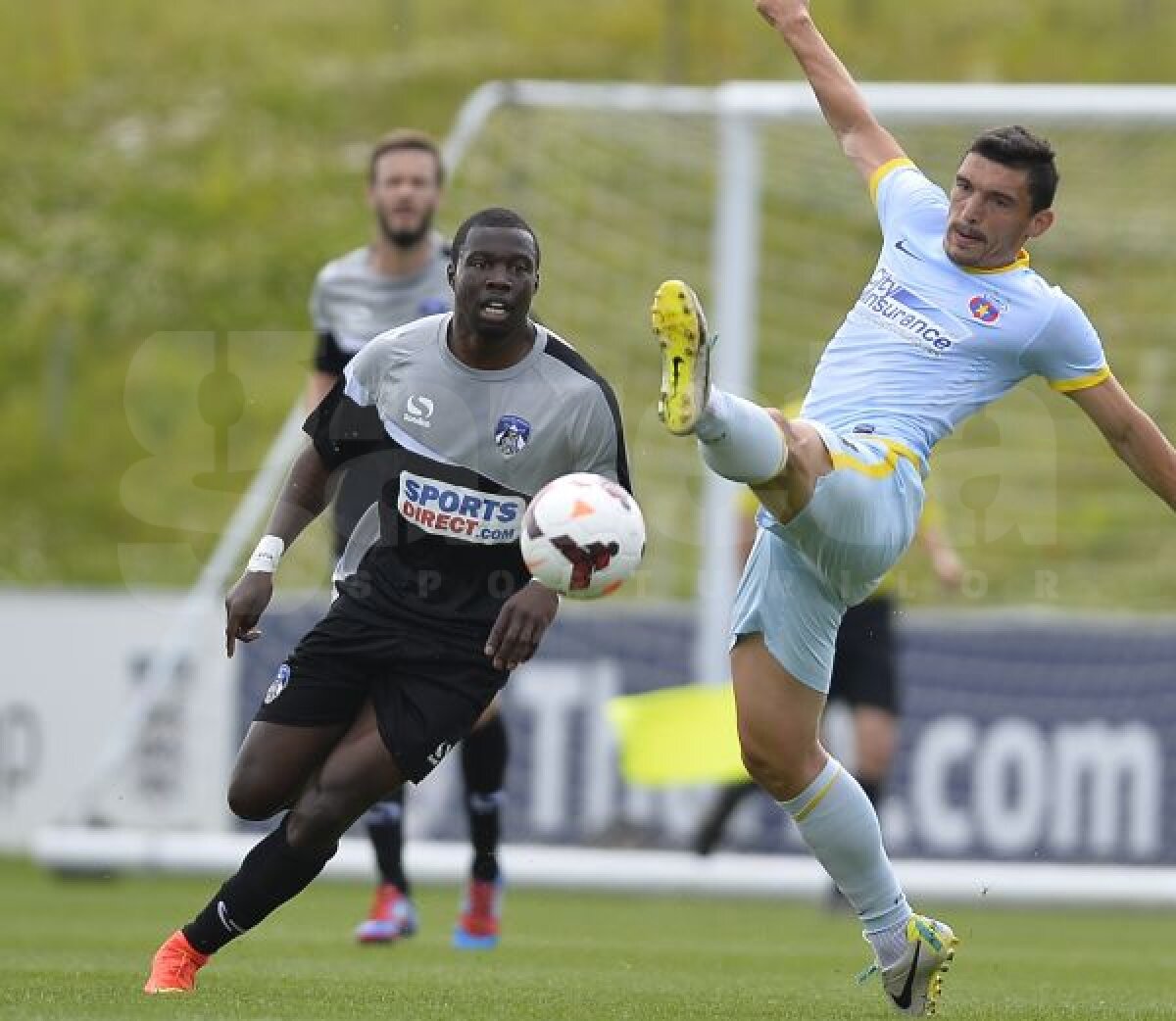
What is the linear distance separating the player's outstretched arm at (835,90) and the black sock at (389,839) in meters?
2.83

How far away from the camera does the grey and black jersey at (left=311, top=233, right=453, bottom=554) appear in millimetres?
8469

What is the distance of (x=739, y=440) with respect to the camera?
221 inches

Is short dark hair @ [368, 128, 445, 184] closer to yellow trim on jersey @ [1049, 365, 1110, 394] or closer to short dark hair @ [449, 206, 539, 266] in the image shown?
short dark hair @ [449, 206, 539, 266]

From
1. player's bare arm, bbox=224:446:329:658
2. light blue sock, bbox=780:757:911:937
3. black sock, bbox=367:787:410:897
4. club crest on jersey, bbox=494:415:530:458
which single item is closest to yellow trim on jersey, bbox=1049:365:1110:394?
light blue sock, bbox=780:757:911:937

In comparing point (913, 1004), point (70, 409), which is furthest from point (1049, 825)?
point (70, 409)

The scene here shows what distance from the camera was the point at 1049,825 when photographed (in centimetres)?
1248

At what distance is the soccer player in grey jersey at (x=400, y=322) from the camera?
823 cm

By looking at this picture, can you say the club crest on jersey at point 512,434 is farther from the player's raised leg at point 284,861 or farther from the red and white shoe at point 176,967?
the red and white shoe at point 176,967

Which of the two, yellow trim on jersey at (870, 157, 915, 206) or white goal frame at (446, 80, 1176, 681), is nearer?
yellow trim on jersey at (870, 157, 915, 206)

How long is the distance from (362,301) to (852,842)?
10.3ft

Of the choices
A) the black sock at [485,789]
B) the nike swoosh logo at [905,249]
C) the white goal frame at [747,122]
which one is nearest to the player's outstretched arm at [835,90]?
the nike swoosh logo at [905,249]

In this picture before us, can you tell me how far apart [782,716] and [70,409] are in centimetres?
1568

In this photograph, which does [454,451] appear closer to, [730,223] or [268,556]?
[268,556]

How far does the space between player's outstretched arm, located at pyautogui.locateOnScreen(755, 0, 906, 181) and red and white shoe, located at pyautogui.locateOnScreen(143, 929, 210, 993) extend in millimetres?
2855
